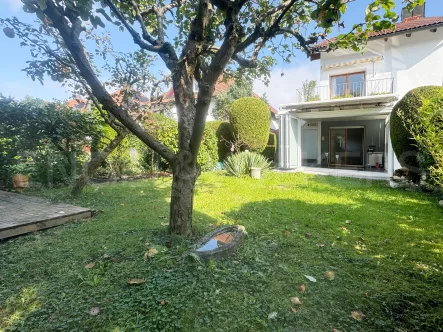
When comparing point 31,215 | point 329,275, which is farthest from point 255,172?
point 329,275

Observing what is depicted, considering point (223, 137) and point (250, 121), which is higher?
point (250, 121)

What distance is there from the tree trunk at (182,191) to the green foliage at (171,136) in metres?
5.69

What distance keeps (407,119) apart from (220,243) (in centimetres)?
851

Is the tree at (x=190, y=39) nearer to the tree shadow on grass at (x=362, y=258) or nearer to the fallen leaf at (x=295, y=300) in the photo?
the tree shadow on grass at (x=362, y=258)

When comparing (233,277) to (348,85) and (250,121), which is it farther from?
(348,85)

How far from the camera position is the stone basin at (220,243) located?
297 centimetres

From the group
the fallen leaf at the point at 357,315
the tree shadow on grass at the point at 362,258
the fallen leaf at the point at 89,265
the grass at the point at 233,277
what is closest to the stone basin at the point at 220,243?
the grass at the point at 233,277

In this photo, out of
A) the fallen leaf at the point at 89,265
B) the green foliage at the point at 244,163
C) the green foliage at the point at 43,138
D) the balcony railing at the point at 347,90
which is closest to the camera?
the fallen leaf at the point at 89,265

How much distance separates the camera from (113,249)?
3.50 meters

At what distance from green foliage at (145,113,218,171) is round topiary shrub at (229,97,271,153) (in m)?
1.87

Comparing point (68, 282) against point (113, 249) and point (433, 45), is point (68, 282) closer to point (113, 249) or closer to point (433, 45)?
point (113, 249)

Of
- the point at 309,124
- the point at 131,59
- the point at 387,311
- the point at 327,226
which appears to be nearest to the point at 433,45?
the point at 309,124

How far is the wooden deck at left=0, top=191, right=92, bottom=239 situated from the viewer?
4.25 m

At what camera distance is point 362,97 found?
12.4 m
